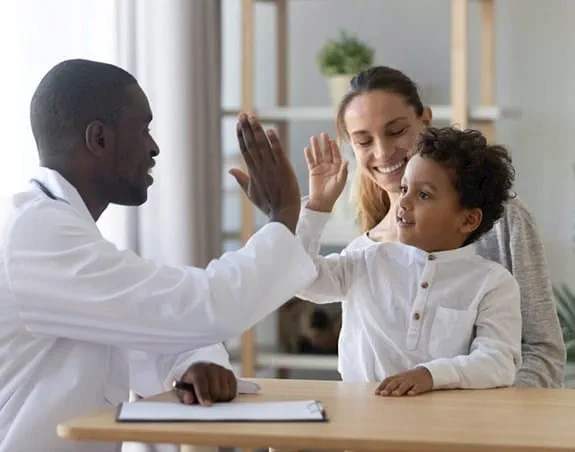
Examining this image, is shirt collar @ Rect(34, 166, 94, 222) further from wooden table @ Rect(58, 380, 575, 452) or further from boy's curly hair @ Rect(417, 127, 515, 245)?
boy's curly hair @ Rect(417, 127, 515, 245)

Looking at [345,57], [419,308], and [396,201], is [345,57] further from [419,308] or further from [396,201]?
[419,308]

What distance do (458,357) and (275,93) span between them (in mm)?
2199

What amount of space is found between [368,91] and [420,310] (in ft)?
1.62

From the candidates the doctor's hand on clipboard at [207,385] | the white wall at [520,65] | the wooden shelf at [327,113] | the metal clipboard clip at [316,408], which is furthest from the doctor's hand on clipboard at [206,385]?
the white wall at [520,65]

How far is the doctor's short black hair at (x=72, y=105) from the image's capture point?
1.64 meters

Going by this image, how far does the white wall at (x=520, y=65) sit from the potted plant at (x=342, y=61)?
31cm

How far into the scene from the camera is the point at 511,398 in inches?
62.1

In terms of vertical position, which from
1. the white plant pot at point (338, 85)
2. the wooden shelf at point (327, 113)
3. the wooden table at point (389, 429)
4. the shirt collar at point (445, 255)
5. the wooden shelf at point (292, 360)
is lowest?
the wooden shelf at point (292, 360)

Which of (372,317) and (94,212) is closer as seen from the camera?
(94,212)

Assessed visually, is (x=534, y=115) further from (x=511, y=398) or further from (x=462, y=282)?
(x=511, y=398)

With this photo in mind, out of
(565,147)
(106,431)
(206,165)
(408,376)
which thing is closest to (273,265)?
(408,376)

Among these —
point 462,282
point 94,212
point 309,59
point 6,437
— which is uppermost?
point 309,59

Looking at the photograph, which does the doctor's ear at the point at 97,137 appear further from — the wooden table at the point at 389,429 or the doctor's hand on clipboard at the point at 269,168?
the wooden table at the point at 389,429

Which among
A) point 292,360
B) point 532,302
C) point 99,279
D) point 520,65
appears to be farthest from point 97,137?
point 520,65
